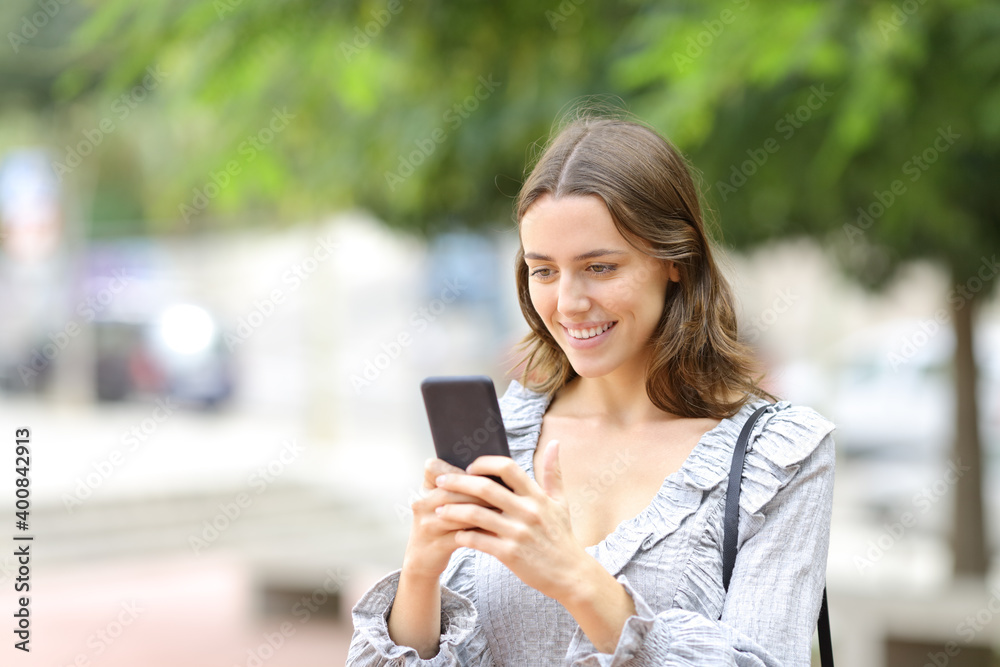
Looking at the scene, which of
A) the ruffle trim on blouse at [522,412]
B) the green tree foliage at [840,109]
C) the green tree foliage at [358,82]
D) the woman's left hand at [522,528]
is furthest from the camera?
the green tree foliage at [358,82]

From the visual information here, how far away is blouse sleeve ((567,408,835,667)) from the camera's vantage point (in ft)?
5.29

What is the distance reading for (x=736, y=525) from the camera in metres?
1.79

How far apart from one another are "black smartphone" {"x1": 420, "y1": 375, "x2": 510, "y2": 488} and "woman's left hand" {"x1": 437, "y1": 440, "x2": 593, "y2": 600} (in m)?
0.07

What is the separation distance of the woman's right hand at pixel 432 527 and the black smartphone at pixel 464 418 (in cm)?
3

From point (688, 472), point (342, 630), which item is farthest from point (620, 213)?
point (342, 630)

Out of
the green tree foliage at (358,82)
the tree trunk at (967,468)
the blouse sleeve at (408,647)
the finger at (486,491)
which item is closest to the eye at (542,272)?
the finger at (486,491)

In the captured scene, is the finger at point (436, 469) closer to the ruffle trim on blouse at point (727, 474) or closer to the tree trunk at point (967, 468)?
the ruffle trim on blouse at point (727, 474)

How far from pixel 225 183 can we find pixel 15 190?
420 inches

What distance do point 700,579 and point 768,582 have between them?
11cm

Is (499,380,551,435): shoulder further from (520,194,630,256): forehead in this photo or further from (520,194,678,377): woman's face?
(520,194,630,256): forehead

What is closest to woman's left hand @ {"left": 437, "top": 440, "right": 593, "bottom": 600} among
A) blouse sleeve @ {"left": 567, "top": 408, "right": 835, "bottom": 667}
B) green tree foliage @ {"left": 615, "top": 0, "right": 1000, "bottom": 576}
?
blouse sleeve @ {"left": 567, "top": 408, "right": 835, "bottom": 667}

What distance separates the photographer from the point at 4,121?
631 centimetres

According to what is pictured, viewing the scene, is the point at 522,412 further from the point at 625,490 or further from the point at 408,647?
the point at 408,647

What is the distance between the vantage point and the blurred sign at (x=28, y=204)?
14227 mm
